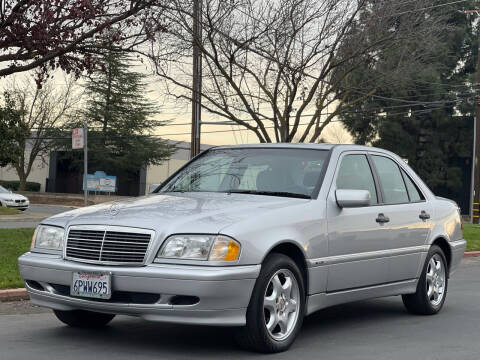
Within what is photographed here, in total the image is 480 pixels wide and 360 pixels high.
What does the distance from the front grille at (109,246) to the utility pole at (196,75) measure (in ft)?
36.7

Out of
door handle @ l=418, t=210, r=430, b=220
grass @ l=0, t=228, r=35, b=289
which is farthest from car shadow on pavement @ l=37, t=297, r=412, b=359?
grass @ l=0, t=228, r=35, b=289

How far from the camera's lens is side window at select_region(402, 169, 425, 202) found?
8242mm

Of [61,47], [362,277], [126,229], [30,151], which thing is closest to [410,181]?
[362,277]

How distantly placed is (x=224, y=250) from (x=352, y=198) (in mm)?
1526

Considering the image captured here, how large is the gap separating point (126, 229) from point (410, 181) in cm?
360

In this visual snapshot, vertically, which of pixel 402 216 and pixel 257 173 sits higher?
pixel 257 173

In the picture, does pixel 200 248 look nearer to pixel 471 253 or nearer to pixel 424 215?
pixel 424 215

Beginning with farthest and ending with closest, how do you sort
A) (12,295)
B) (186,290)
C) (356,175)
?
1. (12,295)
2. (356,175)
3. (186,290)

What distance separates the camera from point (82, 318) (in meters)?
6.82

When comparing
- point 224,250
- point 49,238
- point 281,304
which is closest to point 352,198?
point 281,304

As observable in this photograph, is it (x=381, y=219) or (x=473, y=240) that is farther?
(x=473, y=240)

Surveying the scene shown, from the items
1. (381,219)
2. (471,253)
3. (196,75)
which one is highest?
(196,75)

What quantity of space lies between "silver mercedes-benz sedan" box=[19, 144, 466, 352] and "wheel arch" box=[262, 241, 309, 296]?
0.01m

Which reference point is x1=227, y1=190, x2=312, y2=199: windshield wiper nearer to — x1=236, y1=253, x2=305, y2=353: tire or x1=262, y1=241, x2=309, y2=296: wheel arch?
x1=262, y1=241, x2=309, y2=296: wheel arch
